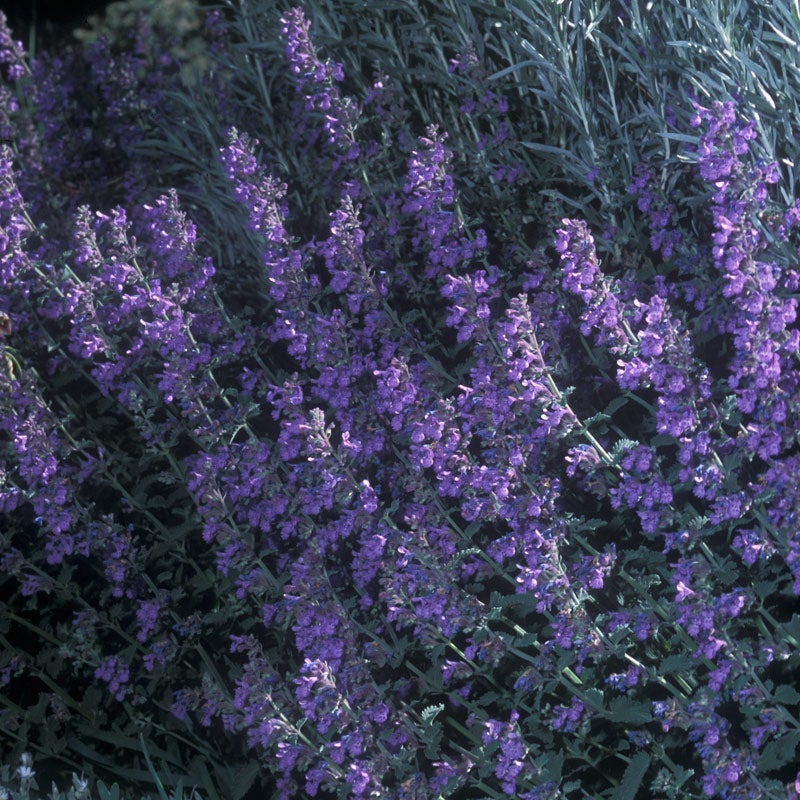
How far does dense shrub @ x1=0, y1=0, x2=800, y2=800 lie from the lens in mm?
3043

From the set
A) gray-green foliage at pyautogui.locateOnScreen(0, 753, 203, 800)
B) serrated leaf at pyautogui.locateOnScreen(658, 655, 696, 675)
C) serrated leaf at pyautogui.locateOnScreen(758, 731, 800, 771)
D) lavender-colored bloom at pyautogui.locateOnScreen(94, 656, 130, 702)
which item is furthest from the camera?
lavender-colored bloom at pyautogui.locateOnScreen(94, 656, 130, 702)

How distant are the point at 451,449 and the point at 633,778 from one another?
100cm

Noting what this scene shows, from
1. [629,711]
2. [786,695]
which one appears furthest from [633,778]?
[786,695]

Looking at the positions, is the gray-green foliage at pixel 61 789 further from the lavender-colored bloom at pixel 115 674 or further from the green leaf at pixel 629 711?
the green leaf at pixel 629 711

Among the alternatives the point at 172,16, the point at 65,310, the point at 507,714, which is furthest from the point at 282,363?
the point at 172,16

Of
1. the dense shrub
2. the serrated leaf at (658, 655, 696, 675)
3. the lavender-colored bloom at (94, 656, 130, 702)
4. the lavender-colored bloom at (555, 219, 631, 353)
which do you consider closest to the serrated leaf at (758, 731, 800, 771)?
the dense shrub

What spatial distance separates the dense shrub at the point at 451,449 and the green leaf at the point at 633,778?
0.06 feet

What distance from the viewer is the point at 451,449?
124 inches

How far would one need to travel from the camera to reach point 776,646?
9.86 feet

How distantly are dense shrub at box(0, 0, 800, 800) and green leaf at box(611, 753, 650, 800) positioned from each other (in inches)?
0.7

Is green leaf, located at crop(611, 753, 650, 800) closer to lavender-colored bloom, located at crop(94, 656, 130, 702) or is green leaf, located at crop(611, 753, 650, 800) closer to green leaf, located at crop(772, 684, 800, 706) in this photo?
green leaf, located at crop(772, 684, 800, 706)

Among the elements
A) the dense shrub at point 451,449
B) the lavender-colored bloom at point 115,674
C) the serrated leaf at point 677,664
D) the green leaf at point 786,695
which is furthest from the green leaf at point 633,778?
the lavender-colored bloom at point 115,674

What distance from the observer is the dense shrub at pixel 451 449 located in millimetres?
3043

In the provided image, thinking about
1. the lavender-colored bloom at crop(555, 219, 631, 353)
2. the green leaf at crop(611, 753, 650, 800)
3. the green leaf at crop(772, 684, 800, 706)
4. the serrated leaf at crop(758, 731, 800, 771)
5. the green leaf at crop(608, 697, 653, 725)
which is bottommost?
the green leaf at crop(611, 753, 650, 800)
